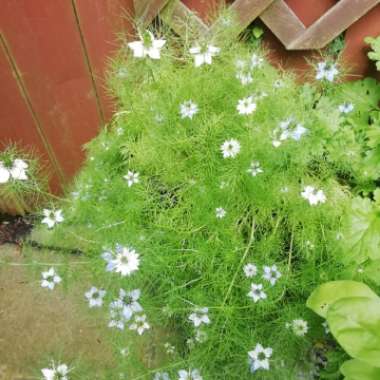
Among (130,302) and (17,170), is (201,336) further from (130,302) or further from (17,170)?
(17,170)

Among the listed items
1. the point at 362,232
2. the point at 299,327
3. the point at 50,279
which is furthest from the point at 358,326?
the point at 50,279

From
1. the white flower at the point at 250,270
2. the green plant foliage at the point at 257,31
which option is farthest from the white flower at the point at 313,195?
the green plant foliage at the point at 257,31

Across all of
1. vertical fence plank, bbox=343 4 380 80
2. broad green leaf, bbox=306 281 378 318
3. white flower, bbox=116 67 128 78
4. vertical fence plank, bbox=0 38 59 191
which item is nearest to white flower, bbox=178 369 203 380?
broad green leaf, bbox=306 281 378 318

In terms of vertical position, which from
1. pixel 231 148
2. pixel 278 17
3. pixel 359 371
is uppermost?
pixel 278 17

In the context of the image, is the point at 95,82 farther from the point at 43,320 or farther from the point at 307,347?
the point at 307,347

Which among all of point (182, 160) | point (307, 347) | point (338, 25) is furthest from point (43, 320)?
point (338, 25)

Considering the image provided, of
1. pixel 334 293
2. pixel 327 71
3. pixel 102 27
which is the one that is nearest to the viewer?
pixel 334 293

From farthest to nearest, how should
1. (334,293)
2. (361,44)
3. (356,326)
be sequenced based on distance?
(361,44) → (334,293) → (356,326)
